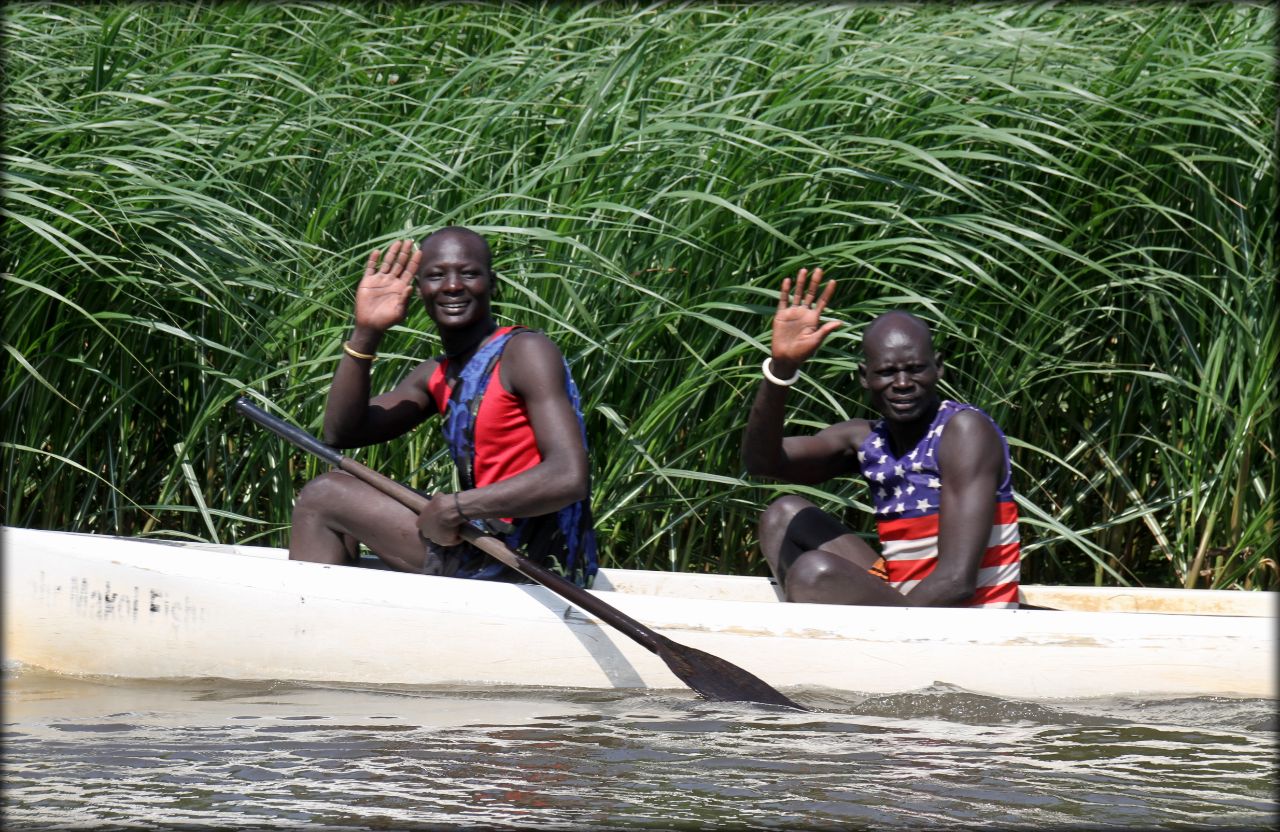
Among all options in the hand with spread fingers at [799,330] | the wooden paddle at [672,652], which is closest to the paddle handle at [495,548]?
the wooden paddle at [672,652]

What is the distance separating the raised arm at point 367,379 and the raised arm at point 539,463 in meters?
0.36

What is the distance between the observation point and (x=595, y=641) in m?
3.48

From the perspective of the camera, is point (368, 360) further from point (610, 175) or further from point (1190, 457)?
point (1190, 457)

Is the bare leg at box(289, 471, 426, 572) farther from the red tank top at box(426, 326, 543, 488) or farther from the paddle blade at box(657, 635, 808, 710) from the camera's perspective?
the paddle blade at box(657, 635, 808, 710)

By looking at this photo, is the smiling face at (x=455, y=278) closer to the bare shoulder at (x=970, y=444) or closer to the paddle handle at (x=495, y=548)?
the paddle handle at (x=495, y=548)

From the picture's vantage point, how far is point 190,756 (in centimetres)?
295

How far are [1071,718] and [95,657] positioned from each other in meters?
2.22

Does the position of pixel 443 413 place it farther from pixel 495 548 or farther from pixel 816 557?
pixel 816 557

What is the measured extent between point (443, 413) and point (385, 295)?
1.02ft

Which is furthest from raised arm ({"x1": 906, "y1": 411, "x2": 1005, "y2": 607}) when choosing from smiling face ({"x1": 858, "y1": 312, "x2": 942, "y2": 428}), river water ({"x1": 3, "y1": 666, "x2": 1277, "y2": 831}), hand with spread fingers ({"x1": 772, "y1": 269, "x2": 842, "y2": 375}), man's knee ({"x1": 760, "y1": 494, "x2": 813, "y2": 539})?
man's knee ({"x1": 760, "y1": 494, "x2": 813, "y2": 539})

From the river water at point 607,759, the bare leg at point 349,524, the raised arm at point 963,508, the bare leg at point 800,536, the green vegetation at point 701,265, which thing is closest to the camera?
the river water at point 607,759

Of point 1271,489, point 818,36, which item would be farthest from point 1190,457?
point 818,36

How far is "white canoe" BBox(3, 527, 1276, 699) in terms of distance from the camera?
3.35 m

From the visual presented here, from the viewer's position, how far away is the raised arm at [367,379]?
362cm
